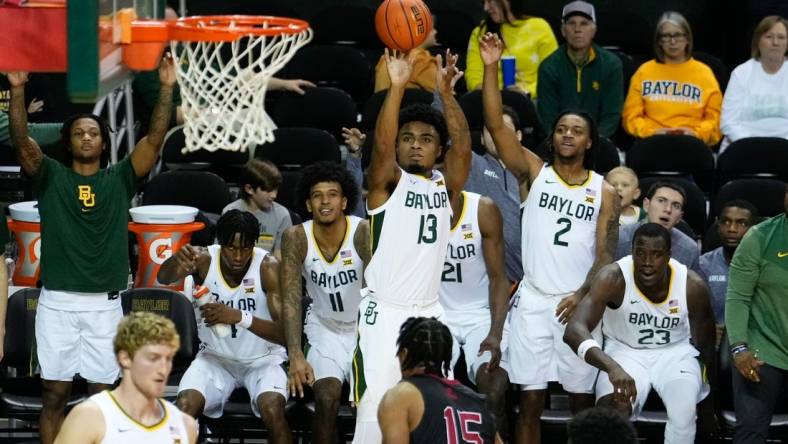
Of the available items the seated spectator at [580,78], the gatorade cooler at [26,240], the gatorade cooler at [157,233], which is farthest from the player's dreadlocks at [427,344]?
the seated spectator at [580,78]

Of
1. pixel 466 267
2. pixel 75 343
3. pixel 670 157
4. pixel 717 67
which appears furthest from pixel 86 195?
pixel 717 67

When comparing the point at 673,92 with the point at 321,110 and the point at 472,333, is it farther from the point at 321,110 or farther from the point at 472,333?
the point at 472,333

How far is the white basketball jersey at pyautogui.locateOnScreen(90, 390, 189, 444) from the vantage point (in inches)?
217

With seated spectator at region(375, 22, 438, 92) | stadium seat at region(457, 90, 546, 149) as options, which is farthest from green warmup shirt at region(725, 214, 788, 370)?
seated spectator at region(375, 22, 438, 92)

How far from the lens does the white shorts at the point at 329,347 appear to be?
7852mm

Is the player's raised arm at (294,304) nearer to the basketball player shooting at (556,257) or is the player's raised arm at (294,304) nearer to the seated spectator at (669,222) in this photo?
the basketball player shooting at (556,257)

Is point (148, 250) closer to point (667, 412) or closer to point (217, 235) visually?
point (217, 235)

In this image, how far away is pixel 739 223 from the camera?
8.35m

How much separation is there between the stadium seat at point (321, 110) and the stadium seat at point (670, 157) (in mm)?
2154

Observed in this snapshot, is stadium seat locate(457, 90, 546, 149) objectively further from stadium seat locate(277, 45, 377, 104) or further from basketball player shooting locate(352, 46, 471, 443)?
basketball player shooting locate(352, 46, 471, 443)

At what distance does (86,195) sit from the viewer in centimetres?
767

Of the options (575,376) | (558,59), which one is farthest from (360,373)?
(558,59)

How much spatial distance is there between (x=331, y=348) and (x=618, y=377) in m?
1.69

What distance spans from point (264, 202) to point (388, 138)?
2011 millimetres
